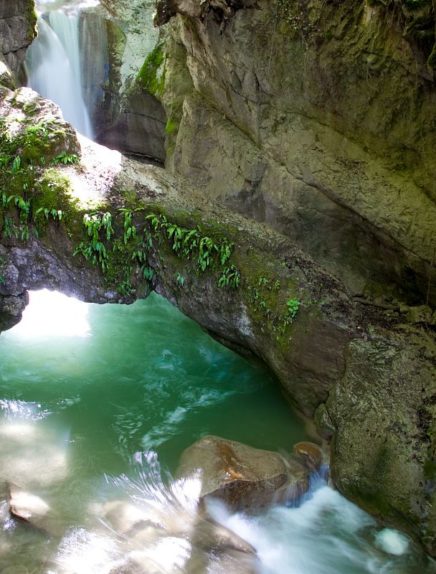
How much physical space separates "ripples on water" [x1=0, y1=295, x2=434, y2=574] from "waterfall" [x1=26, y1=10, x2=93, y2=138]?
7470mm

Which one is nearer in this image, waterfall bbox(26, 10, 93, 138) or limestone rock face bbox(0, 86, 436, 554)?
limestone rock face bbox(0, 86, 436, 554)

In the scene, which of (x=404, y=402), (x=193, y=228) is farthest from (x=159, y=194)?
(x=404, y=402)

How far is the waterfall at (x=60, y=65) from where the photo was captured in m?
13.8

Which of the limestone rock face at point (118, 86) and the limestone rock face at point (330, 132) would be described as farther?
the limestone rock face at point (118, 86)

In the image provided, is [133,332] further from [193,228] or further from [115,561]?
[115,561]

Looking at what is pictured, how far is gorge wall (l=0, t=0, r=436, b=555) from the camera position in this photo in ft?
19.9

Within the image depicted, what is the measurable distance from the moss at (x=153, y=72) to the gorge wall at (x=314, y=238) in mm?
5277

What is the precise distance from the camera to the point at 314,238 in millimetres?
8664

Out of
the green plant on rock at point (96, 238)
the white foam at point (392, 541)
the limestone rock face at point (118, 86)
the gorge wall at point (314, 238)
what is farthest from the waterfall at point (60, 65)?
the white foam at point (392, 541)

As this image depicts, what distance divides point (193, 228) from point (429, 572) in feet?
16.1

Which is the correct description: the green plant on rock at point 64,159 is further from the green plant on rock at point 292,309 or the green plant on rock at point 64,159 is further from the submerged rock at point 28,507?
the submerged rock at point 28,507

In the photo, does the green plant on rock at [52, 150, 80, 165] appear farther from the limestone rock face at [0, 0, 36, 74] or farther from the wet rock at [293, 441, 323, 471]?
the limestone rock face at [0, 0, 36, 74]

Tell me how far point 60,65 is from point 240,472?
1295cm

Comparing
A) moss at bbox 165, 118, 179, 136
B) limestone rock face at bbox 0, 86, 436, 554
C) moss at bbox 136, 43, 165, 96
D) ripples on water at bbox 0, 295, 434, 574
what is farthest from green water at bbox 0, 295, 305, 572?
moss at bbox 136, 43, 165, 96
